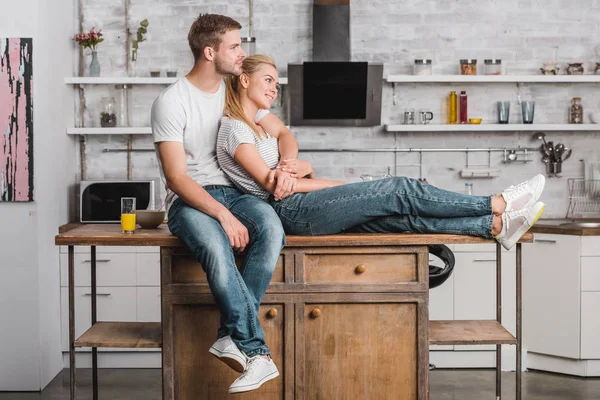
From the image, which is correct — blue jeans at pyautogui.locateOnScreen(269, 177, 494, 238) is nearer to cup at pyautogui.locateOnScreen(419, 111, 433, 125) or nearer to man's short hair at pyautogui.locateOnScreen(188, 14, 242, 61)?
man's short hair at pyautogui.locateOnScreen(188, 14, 242, 61)

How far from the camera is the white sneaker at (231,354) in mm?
2566

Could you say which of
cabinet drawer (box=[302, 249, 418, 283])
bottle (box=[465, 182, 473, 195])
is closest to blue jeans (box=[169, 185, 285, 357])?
Result: cabinet drawer (box=[302, 249, 418, 283])

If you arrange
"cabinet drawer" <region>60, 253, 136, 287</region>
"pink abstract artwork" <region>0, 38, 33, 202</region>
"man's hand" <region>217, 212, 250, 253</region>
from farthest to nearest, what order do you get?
"cabinet drawer" <region>60, 253, 136, 287</region>
"pink abstract artwork" <region>0, 38, 33, 202</region>
"man's hand" <region>217, 212, 250, 253</region>

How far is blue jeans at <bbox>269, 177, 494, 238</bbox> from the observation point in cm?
277

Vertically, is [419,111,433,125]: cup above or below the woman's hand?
above

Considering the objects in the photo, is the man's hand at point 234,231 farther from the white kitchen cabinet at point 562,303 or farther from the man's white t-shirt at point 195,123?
the white kitchen cabinet at point 562,303

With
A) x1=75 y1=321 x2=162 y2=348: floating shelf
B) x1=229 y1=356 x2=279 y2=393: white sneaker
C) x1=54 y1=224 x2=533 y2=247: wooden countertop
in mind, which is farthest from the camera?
x1=75 y1=321 x2=162 y2=348: floating shelf

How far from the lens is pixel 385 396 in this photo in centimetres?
294

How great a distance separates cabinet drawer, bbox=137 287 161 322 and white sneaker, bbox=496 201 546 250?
254 centimetres

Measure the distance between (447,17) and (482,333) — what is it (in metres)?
2.93

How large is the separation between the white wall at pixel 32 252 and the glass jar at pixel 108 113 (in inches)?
25.3

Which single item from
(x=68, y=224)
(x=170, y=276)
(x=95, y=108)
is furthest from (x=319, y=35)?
(x=170, y=276)

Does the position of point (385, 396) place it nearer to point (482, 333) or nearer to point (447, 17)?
point (482, 333)

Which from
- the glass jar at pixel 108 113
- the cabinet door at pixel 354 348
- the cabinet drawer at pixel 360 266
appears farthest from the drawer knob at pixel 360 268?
the glass jar at pixel 108 113
